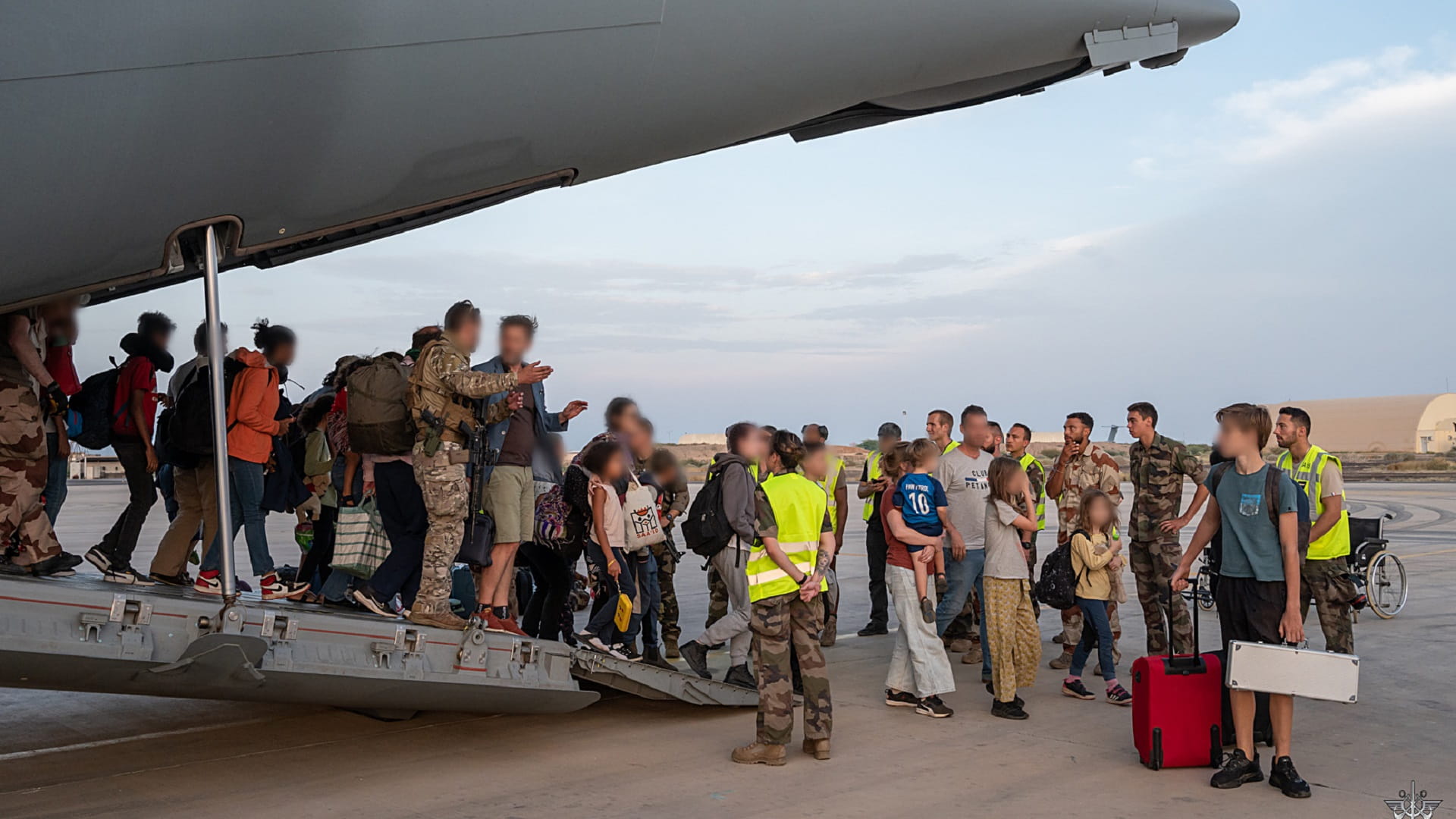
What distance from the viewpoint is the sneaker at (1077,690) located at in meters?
7.38

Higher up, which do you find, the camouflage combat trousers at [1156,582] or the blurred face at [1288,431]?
the blurred face at [1288,431]

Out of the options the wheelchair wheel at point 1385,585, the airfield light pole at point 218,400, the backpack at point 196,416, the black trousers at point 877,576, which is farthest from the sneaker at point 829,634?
the airfield light pole at point 218,400

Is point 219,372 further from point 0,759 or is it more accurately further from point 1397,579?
point 1397,579

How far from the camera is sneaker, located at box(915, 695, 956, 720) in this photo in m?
6.91

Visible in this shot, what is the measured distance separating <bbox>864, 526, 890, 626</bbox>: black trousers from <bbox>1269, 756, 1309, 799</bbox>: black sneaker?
4.61 meters

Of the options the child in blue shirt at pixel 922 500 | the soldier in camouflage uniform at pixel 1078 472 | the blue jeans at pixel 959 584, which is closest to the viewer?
the child in blue shirt at pixel 922 500

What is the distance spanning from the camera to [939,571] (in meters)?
7.42

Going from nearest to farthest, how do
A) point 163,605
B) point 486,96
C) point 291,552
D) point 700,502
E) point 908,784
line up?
1. point 163,605
2. point 486,96
3. point 908,784
4. point 700,502
5. point 291,552

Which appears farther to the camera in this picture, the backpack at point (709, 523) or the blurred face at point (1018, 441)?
the blurred face at point (1018, 441)

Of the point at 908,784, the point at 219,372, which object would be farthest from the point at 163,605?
the point at 908,784

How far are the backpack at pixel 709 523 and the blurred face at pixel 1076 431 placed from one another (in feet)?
11.2

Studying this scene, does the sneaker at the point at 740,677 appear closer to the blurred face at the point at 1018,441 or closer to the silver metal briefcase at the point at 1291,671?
the silver metal briefcase at the point at 1291,671

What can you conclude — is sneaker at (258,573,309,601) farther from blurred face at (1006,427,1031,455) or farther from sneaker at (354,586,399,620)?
blurred face at (1006,427,1031,455)

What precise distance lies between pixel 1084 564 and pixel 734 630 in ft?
7.65
